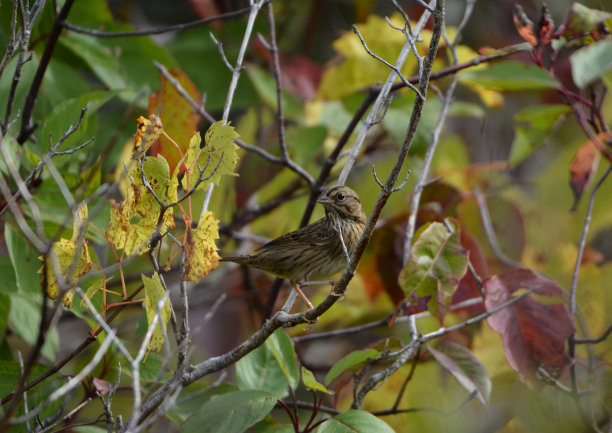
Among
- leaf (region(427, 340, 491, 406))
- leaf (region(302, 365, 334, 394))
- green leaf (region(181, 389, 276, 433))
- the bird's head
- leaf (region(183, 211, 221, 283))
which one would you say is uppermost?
leaf (region(183, 211, 221, 283))

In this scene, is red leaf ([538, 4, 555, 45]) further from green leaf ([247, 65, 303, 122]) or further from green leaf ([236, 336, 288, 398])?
green leaf ([236, 336, 288, 398])

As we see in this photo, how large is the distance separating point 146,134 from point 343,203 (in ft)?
5.45

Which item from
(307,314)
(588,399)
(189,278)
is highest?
(189,278)

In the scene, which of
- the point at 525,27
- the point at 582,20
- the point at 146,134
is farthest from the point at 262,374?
the point at 582,20

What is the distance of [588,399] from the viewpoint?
274 cm

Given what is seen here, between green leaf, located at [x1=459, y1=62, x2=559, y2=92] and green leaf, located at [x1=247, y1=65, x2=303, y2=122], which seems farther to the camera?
green leaf, located at [x1=247, y1=65, x2=303, y2=122]

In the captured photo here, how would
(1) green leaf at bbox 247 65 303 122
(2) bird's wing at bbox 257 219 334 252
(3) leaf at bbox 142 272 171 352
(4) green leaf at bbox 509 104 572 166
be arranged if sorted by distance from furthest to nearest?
1. (1) green leaf at bbox 247 65 303 122
2. (2) bird's wing at bbox 257 219 334 252
3. (4) green leaf at bbox 509 104 572 166
4. (3) leaf at bbox 142 272 171 352

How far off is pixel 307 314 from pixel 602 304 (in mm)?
1927

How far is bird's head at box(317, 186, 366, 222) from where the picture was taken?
130 inches

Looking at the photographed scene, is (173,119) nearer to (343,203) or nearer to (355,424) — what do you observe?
(343,203)

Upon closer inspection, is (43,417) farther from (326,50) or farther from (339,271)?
(326,50)

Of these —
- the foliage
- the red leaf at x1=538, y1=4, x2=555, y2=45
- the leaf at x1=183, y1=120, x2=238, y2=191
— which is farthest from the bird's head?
the leaf at x1=183, y1=120, x2=238, y2=191

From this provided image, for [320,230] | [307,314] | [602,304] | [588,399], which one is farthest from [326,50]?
[307,314]

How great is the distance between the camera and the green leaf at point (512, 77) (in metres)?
2.80
